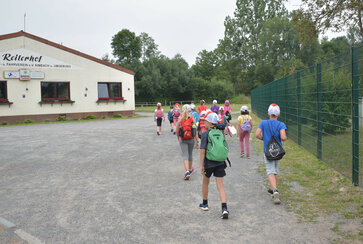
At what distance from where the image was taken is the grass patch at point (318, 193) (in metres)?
4.85

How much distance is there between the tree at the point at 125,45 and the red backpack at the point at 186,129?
6882 cm

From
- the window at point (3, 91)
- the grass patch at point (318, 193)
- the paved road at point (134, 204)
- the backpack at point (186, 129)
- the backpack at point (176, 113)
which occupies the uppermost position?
the window at point (3, 91)

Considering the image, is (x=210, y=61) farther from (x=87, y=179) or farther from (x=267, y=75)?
(x=87, y=179)

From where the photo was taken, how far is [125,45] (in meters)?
75.2

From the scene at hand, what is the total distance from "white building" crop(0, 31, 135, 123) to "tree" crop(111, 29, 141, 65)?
42.2 m

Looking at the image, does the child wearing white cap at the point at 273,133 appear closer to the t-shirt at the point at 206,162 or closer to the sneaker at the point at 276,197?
the sneaker at the point at 276,197

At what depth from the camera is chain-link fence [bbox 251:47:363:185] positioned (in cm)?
603

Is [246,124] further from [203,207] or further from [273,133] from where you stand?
[203,207]

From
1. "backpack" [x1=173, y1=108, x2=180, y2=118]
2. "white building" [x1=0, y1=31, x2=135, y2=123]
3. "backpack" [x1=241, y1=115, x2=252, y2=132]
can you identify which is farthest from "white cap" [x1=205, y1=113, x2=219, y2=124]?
"white building" [x1=0, y1=31, x2=135, y2=123]

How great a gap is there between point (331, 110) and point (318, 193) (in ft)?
14.0

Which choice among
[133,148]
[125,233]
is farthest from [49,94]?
[125,233]

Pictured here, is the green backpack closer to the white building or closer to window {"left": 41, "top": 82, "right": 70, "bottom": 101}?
the white building

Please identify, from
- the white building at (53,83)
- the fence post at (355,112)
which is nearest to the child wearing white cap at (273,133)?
the fence post at (355,112)

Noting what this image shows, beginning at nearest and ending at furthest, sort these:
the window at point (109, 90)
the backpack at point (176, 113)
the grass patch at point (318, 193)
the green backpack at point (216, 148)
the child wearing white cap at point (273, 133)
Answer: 1. the grass patch at point (318, 193)
2. the green backpack at point (216, 148)
3. the child wearing white cap at point (273, 133)
4. the backpack at point (176, 113)
5. the window at point (109, 90)
